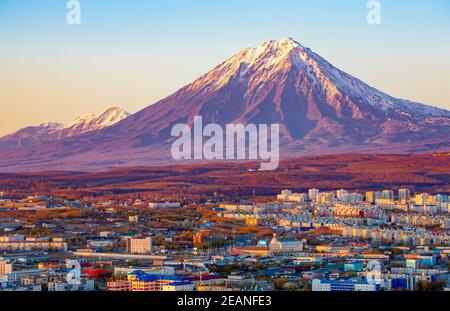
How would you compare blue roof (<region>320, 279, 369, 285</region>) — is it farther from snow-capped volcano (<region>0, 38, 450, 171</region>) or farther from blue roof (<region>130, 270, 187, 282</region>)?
snow-capped volcano (<region>0, 38, 450, 171</region>)

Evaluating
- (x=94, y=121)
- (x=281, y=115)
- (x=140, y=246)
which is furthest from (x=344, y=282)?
(x=94, y=121)

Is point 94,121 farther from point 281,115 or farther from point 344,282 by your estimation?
point 344,282

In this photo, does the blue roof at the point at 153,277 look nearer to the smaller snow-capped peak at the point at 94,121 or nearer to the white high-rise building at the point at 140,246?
the white high-rise building at the point at 140,246

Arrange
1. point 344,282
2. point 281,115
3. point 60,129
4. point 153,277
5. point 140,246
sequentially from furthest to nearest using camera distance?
point 60,129, point 281,115, point 140,246, point 153,277, point 344,282

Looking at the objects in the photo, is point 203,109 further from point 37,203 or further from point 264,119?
point 37,203

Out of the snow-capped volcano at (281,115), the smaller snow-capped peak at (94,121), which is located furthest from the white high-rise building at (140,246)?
the smaller snow-capped peak at (94,121)

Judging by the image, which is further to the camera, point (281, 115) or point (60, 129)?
point (60, 129)

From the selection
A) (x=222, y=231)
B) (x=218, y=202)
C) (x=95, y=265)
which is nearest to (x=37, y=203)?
(x=218, y=202)
